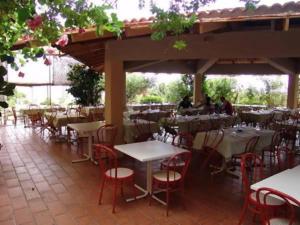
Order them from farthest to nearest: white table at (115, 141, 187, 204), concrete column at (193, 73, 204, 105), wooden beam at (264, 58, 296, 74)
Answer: concrete column at (193, 73, 204, 105)
wooden beam at (264, 58, 296, 74)
white table at (115, 141, 187, 204)

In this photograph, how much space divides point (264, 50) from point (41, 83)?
858cm

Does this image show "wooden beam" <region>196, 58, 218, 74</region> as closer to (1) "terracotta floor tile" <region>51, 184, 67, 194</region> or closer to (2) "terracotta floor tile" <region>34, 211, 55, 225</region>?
(1) "terracotta floor tile" <region>51, 184, 67, 194</region>

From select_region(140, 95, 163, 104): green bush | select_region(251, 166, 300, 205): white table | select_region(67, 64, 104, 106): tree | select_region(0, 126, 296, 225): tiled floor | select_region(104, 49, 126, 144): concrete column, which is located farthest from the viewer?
select_region(140, 95, 163, 104): green bush

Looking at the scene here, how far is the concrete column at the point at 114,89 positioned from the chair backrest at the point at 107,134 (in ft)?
0.71

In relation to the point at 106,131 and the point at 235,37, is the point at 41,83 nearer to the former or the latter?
the point at 106,131

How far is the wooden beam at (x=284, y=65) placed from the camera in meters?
9.58

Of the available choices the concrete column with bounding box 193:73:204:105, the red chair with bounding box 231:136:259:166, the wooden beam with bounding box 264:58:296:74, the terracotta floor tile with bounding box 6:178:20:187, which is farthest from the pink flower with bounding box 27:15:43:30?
the concrete column with bounding box 193:73:204:105

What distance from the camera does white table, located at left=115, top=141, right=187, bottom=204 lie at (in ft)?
12.2

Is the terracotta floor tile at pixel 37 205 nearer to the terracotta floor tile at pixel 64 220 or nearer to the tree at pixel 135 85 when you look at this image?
the terracotta floor tile at pixel 64 220

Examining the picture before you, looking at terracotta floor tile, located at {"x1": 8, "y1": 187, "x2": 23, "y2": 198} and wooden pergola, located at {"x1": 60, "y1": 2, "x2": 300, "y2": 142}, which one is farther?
terracotta floor tile, located at {"x1": 8, "y1": 187, "x2": 23, "y2": 198}

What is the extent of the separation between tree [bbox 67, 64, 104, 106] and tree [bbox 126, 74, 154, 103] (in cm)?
444

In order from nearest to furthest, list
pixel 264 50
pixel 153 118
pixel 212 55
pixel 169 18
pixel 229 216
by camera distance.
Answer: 1. pixel 169 18
2. pixel 229 216
3. pixel 264 50
4. pixel 212 55
5. pixel 153 118

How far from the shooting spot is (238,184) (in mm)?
4680

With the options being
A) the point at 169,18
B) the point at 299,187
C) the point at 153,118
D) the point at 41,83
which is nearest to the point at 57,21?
Answer: the point at 169,18
